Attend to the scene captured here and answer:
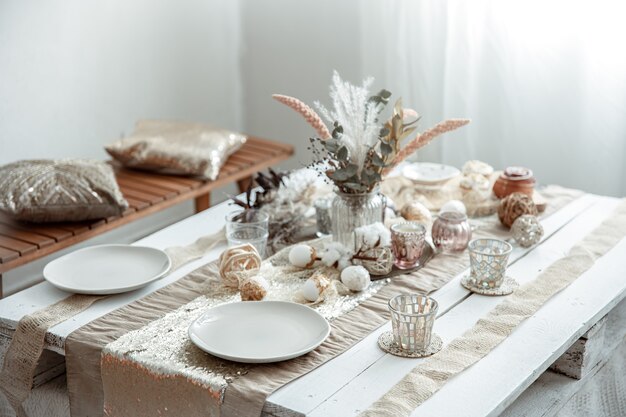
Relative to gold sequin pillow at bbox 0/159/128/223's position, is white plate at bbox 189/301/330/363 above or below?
below

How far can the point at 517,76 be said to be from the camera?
11.1 ft

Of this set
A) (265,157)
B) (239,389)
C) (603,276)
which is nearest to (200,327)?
(239,389)

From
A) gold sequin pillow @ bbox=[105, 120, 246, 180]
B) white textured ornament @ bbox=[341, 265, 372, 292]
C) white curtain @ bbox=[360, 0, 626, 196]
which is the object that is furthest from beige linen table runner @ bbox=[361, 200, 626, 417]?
gold sequin pillow @ bbox=[105, 120, 246, 180]

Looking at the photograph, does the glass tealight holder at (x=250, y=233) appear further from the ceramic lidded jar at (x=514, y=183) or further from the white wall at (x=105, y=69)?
the white wall at (x=105, y=69)

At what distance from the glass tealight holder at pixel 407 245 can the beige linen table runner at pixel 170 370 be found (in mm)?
43

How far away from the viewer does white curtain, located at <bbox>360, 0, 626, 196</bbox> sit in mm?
3191

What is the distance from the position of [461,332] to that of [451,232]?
44cm

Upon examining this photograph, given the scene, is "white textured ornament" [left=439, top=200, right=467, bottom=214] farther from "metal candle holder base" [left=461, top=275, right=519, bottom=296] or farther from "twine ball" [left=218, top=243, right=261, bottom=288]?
"twine ball" [left=218, top=243, right=261, bottom=288]

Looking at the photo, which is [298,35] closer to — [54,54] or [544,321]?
[54,54]

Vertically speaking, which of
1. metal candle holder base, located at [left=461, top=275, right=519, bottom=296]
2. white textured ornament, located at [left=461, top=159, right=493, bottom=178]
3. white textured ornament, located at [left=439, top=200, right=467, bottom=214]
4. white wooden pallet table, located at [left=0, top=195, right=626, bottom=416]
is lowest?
white wooden pallet table, located at [left=0, top=195, right=626, bottom=416]

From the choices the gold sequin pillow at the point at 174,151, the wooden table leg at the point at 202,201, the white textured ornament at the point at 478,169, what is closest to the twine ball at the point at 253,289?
the white textured ornament at the point at 478,169

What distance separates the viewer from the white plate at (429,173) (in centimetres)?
255

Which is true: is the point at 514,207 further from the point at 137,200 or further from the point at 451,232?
the point at 137,200

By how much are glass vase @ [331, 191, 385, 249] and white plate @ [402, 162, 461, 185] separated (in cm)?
44
